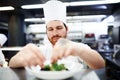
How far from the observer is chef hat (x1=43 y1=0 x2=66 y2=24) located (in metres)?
1.84

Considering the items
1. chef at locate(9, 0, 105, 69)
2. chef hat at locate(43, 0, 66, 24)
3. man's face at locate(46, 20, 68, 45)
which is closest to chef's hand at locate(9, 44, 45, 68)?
chef at locate(9, 0, 105, 69)

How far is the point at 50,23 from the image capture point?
1770mm

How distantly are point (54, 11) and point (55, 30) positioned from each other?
26 cm

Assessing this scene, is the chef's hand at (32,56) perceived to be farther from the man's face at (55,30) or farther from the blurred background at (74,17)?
the blurred background at (74,17)

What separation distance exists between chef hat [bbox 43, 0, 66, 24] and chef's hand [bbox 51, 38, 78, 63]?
3.67 feet

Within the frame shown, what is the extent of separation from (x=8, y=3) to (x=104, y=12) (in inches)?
155

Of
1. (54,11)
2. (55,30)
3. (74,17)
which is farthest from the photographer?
(74,17)

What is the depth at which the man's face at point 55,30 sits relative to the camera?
1701 mm

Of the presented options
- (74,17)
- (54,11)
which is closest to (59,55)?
(54,11)

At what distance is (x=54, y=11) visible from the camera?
1.87m

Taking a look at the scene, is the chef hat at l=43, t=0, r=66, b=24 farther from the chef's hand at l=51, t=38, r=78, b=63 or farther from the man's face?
the chef's hand at l=51, t=38, r=78, b=63

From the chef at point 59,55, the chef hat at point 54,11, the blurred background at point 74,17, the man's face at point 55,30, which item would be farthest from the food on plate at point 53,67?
the blurred background at point 74,17

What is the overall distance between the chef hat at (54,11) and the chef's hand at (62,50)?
1120 millimetres

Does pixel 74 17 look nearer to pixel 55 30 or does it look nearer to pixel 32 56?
pixel 55 30
